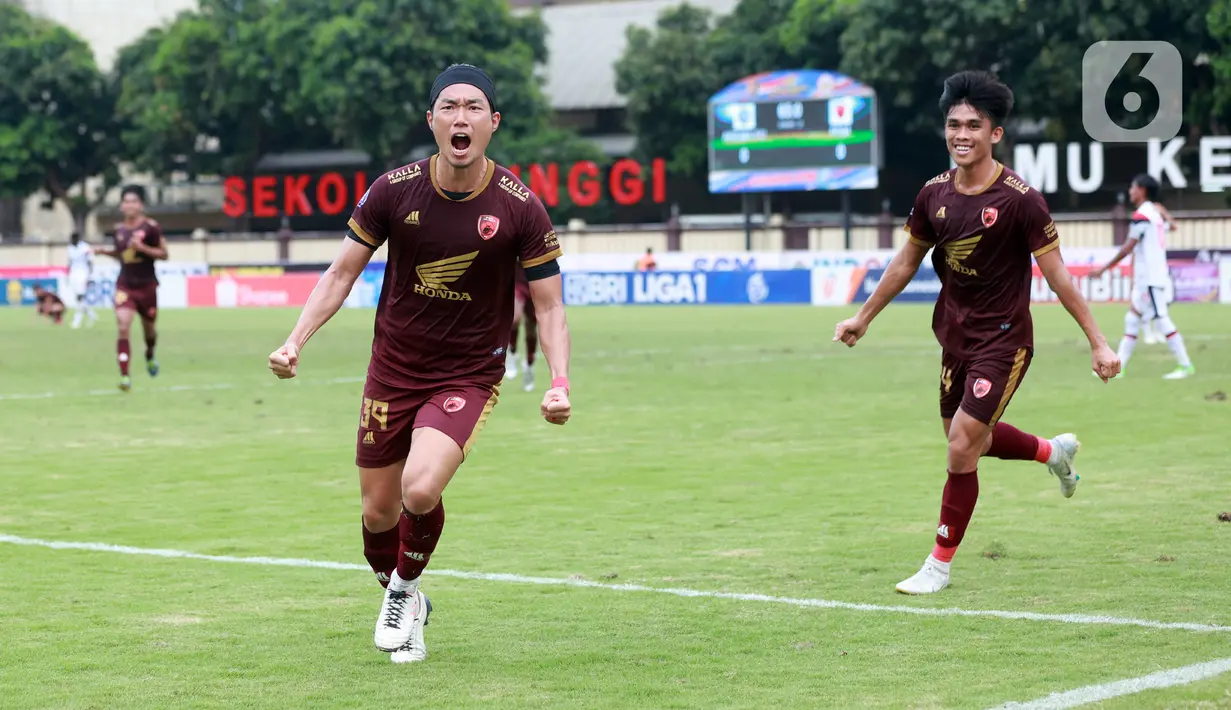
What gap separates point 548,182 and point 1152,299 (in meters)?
51.2

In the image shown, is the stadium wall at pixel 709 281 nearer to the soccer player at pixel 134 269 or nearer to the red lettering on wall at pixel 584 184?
the red lettering on wall at pixel 584 184

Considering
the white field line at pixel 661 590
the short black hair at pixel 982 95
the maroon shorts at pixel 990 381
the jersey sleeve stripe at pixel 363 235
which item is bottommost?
the white field line at pixel 661 590

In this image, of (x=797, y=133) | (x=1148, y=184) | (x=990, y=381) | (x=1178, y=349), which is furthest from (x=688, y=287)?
(x=990, y=381)

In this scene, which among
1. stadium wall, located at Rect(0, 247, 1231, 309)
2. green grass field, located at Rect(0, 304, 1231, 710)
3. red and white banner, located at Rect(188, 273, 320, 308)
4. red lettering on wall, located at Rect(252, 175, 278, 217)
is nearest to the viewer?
green grass field, located at Rect(0, 304, 1231, 710)

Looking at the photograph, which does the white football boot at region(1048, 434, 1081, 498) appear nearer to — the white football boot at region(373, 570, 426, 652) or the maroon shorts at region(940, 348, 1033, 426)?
the maroon shorts at region(940, 348, 1033, 426)

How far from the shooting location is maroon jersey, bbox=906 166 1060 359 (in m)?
8.11

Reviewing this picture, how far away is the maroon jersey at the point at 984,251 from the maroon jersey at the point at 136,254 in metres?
13.4

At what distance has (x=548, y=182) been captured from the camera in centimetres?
7056

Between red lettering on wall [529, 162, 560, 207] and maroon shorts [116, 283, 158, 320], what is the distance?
4942cm

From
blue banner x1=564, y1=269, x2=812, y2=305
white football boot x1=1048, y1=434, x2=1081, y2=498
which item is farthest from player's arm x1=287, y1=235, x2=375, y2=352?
blue banner x1=564, y1=269, x2=812, y2=305

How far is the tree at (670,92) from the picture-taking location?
72188 mm

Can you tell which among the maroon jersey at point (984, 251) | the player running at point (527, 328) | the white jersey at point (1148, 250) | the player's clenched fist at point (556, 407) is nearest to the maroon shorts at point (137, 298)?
the player running at point (527, 328)

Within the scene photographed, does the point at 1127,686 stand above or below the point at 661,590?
above

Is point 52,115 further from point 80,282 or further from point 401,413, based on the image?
point 401,413
